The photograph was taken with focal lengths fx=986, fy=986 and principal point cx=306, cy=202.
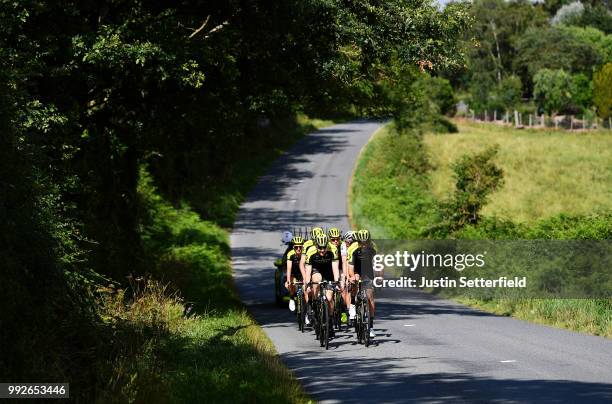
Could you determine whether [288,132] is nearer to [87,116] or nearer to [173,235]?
[173,235]

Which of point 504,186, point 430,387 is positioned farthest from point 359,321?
point 504,186

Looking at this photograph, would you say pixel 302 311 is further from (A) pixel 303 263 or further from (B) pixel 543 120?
(B) pixel 543 120

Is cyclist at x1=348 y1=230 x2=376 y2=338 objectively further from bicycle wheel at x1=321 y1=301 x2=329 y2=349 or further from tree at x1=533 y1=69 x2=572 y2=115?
tree at x1=533 y1=69 x2=572 y2=115

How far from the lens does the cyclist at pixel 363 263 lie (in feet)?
56.0

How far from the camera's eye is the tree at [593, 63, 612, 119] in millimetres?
83562

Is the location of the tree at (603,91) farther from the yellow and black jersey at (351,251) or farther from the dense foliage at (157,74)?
the yellow and black jersey at (351,251)

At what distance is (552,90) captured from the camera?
88875 millimetres

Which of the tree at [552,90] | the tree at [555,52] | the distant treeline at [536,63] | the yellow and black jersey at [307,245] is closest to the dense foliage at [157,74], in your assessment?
the yellow and black jersey at [307,245]

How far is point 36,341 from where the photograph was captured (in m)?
10.9

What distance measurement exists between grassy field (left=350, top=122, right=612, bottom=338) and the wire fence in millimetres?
6185

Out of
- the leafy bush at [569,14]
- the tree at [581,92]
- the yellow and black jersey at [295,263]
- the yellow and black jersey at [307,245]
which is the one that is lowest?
the yellow and black jersey at [295,263]

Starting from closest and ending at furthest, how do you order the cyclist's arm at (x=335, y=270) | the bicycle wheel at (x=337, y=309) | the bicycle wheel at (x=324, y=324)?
the bicycle wheel at (x=324, y=324)
the cyclist's arm at (x=335, y=270)
the bicycle wheel at (x=337, y=309)

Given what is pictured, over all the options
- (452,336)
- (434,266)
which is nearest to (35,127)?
(452,336)

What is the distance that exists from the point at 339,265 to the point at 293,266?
10.1 ft
